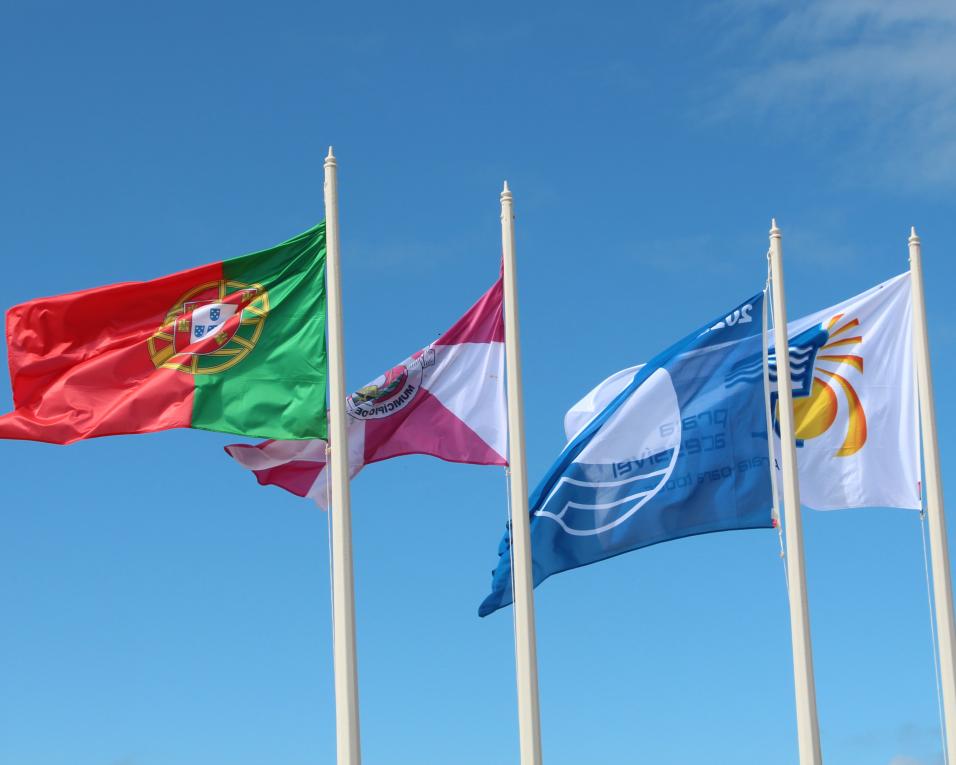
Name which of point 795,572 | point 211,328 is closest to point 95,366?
point 211,328

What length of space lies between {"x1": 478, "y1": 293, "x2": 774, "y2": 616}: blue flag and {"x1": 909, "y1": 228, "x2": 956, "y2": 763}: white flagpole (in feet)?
9.26

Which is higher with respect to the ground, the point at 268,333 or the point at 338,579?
the point at 268,333

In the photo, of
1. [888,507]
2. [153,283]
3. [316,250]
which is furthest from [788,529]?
[153,283]

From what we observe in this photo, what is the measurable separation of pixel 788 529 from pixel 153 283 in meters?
11.8

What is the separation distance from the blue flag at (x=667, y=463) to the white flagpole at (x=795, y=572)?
88cm

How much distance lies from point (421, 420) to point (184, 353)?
427 cm

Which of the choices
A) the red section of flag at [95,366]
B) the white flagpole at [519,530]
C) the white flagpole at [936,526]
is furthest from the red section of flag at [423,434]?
the white flagpole at [936,526]

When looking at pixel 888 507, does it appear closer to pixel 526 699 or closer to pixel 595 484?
pixel 595 484

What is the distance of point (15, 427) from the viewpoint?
102 ft

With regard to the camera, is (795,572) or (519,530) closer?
(519,530)

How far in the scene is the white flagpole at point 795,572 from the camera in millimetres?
31797

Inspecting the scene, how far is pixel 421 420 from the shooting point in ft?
107

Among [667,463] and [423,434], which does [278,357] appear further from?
[667,463]

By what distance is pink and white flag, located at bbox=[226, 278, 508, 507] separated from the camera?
32500mm
